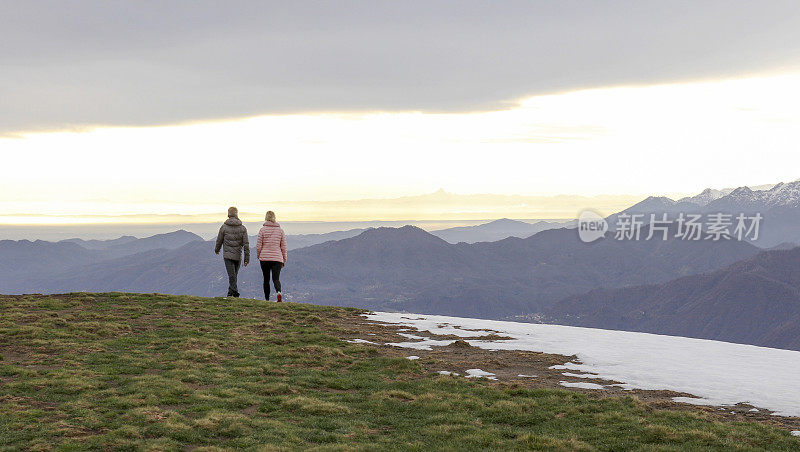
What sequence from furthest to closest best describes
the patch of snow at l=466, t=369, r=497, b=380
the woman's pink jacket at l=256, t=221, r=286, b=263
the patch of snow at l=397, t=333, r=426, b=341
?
the woman's pink jacket at l=256, t=221, r=286, b=263 → the patch of snow at l=397, t=333, r=426, b=341 → the patch of snow at l=466, t=369, r=497, b=380

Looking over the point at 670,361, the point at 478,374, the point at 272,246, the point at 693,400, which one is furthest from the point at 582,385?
the point at 272,246

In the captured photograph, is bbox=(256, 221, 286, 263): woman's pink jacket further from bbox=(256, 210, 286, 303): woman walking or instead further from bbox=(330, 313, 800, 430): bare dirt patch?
bbox=(330, 313, 800, 430): bare dirt patch

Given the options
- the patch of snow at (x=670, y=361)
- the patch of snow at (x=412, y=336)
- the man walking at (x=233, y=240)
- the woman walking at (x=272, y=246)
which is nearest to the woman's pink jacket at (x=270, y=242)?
the woman walking at (x=272, y=246)

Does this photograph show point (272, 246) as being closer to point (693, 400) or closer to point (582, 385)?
point (582, 385)

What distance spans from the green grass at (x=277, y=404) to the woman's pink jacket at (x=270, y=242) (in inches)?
421

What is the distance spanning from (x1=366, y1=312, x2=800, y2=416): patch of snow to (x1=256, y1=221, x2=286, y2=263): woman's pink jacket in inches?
266

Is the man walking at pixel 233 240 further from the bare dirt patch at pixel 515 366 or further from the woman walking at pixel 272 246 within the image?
the bare dirt patch at pixel 515 366

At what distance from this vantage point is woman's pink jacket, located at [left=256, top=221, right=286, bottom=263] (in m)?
35.9

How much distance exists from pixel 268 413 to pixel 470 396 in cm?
545

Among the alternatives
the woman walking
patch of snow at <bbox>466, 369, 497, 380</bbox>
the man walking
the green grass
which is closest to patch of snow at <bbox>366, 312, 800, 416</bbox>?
patch of snow at <bbox>466, 369, 497, 380</bbox>

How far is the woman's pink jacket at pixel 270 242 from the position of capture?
3588 centimetres

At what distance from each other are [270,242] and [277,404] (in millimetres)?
20406

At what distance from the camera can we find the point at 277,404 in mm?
16328

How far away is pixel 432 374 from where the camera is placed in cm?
1983
